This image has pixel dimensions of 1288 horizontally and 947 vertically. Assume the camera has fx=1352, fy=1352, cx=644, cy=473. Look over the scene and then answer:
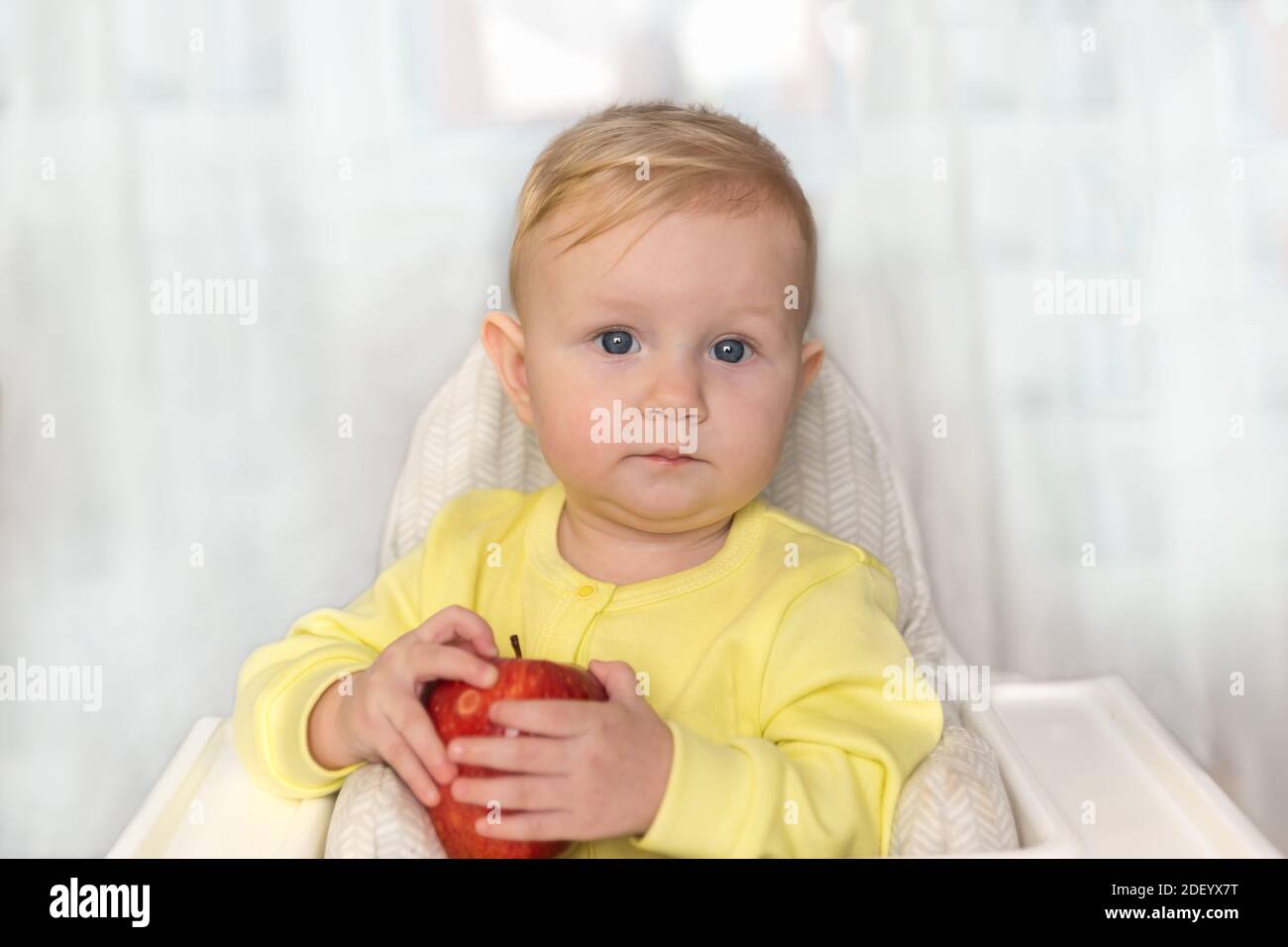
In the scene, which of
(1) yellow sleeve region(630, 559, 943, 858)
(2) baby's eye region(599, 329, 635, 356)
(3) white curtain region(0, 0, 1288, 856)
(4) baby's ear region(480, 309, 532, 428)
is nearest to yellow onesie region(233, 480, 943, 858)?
(1) yellow sleeve region(630, 559, 943, 858)

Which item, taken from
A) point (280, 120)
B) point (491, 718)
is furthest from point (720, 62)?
point (491, 718)

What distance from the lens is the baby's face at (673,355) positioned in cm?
109

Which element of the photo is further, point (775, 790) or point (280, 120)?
point (280, 120)

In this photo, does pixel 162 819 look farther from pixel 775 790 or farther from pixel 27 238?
pixel 27 238

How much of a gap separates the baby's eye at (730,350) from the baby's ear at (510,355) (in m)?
0.21

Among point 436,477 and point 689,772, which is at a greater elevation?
point 436,477

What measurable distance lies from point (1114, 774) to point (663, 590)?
0.43 metres

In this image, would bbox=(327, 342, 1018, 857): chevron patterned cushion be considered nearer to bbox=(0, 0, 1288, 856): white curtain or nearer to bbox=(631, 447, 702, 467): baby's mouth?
bbox=(0, 0, 1288, 856): white curtain

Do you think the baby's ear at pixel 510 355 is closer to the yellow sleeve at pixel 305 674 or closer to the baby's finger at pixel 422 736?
the yellow sleeve at pixel 305 674

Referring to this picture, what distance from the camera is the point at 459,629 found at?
1.04m

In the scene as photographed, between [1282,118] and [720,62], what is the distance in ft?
2.26

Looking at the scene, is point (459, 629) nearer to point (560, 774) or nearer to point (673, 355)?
point (560, 774)

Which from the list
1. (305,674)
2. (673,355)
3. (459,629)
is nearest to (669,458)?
(673,355)
